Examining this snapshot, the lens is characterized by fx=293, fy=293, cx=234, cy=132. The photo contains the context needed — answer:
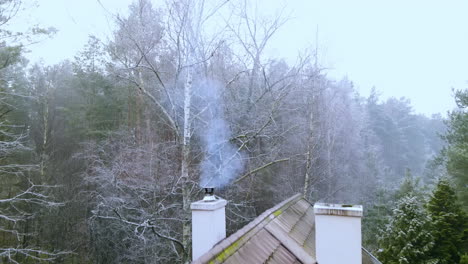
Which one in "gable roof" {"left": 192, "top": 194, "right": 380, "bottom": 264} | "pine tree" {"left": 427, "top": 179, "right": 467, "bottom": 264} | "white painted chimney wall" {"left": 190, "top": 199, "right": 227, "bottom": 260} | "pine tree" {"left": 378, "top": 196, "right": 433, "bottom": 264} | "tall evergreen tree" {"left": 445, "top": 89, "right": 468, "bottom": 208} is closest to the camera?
"gable roof" {"left": 192, "top": 194, "right": 380, "bottom": 264}

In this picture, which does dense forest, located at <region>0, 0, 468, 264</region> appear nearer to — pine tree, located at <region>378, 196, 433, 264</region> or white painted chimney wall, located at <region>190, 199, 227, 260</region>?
pine tree, located at <region>378, 196, 433, 264</region>

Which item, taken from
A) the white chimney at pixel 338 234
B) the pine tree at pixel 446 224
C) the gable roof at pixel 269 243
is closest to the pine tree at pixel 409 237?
the pine tree at pixel 446 224

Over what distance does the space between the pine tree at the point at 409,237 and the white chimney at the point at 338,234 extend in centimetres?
668

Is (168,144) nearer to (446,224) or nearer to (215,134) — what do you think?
(215,134)

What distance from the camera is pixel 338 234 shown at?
2.75 m

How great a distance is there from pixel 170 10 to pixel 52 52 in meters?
8.07

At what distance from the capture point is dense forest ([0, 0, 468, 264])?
666 centimetres

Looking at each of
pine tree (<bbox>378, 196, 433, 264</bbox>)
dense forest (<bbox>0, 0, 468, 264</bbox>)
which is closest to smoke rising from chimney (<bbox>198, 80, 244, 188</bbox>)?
dense forest (<bbox>0, 0, 468, 264</bbox>)

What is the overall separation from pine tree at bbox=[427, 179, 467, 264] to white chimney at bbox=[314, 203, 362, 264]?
7392 millimetres

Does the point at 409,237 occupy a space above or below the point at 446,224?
below

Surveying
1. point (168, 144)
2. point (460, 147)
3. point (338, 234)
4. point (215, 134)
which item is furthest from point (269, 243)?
point (460, 147)

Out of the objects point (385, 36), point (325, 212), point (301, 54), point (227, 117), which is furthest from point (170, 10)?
point (385, 36)

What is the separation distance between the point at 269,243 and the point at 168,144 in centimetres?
648

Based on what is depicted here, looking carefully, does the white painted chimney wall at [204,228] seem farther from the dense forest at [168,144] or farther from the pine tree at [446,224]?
the pine tree at [446,224]
